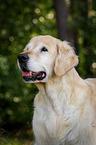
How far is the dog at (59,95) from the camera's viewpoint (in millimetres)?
3404

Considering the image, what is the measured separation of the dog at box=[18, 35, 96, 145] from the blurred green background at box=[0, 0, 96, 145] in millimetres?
4561

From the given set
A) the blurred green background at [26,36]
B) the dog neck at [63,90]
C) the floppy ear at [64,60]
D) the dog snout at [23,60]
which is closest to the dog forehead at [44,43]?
the floppy ear at [64,60]

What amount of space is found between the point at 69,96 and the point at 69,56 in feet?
1.94

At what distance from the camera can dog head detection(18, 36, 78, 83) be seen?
341cm

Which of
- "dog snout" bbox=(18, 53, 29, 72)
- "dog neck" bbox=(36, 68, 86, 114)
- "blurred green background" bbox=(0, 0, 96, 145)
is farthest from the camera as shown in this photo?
"blurred green background" bbox=(0, 0, 96, 145)

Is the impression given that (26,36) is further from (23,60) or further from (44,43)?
(23,60)

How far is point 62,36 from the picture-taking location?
31.8 feet

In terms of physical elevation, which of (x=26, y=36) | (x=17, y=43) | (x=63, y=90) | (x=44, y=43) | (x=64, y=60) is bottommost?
(x=17, y=43)

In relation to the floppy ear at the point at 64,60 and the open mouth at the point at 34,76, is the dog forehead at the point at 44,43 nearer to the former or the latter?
the floppy ear at the point at 64,60

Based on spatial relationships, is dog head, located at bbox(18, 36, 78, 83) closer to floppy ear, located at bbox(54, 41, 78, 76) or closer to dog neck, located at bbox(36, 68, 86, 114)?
floppy ear, located at bbox(54, 41, 78, 76)

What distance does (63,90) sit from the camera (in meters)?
3.52

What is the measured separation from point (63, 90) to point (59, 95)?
0.31 ft

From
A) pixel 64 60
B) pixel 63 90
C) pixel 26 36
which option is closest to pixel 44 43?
pixel 64 60

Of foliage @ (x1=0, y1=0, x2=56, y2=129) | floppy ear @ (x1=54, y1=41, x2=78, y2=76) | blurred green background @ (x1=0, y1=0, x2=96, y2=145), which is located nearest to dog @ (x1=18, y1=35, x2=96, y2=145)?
floppy ear @ (x1=54, y1=41, x2=78, y2=76)
